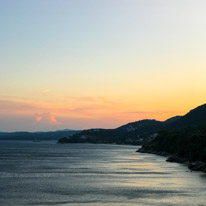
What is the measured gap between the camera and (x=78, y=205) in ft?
201

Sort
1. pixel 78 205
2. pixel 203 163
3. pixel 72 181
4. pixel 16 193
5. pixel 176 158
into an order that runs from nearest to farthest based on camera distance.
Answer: pixel 78 205
pixel 16 193
pixel 72 181
pixel 203 163
pixel 176 158

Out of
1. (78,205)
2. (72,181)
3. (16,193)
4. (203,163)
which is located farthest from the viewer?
(203,163)

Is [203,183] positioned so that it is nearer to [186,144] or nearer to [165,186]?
[165,186]

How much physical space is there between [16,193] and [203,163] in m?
67.4

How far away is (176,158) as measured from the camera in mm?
157500

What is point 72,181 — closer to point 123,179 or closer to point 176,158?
point 123,179

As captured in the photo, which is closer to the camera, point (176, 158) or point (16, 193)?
point (16, 193)

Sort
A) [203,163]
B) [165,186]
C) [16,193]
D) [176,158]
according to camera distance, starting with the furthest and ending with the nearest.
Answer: [176,158]
[203,163]
[165,186]
[16,193]

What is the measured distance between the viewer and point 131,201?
214 feet

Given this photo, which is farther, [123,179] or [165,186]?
[123,179]

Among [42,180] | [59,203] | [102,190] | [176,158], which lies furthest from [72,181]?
[176,158]

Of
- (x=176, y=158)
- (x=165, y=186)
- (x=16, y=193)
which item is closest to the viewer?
(x=16, y=193)

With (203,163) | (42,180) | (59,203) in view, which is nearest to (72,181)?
(42,180)

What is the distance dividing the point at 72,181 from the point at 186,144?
3302 inches
